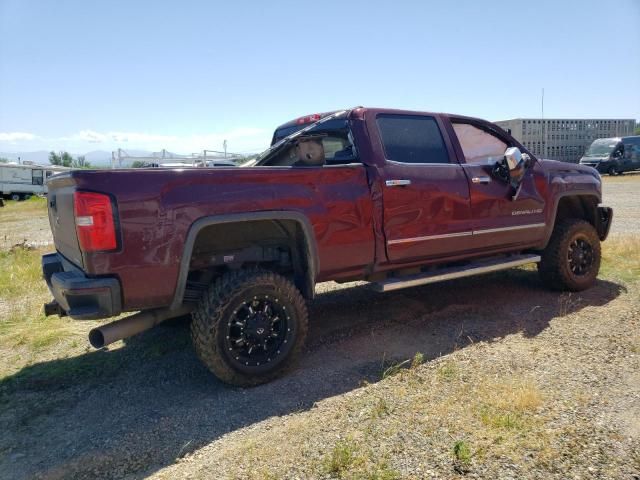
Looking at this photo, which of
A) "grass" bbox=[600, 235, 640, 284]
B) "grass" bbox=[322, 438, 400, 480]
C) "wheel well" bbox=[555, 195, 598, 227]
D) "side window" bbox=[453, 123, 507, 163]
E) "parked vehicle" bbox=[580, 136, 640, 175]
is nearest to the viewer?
"grass" bbox=[322, 438, 400, 480]

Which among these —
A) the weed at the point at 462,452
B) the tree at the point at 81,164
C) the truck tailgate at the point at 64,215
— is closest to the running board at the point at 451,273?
the weed at the point at 462,452

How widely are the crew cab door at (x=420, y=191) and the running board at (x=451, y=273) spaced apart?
0.17 metres

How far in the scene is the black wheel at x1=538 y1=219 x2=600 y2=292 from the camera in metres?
5.31

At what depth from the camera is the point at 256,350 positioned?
11.7ft

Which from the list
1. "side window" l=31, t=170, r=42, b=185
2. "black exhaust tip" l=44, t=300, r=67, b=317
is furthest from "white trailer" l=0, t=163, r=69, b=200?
"black exhaust tip" l=44, t=300, r=67, b=317

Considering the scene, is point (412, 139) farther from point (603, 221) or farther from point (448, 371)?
point (603, 221)

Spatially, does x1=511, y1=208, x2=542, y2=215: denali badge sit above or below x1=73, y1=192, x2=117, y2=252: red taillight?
below

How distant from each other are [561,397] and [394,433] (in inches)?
45.1

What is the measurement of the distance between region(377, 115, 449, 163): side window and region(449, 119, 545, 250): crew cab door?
218mm

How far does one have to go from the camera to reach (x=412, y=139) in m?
4.48

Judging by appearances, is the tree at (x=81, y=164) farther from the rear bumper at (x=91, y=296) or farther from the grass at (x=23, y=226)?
the rear bumper at (x=91, y=296)

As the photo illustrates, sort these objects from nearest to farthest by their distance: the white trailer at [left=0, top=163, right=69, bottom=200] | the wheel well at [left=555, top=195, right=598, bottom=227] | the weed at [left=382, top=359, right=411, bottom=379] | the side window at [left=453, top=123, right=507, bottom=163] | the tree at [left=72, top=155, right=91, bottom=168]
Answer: the weed at [left=382, top=359, right=411, bottom=379]
the side window at [left=453, top=123, right=507, bottom=163]
the wheel well at [left=555, top=195, right=598, bottom=227]
the white trailer at [left=0, top=163, right=69, bottom=200]
the tree at [left=72, top=155, right=91, bottom=168]

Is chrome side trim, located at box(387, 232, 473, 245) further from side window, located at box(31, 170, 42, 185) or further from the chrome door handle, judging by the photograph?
side window, located at box(31, 170, 42, 185)

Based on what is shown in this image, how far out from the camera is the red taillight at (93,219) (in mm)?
2953
